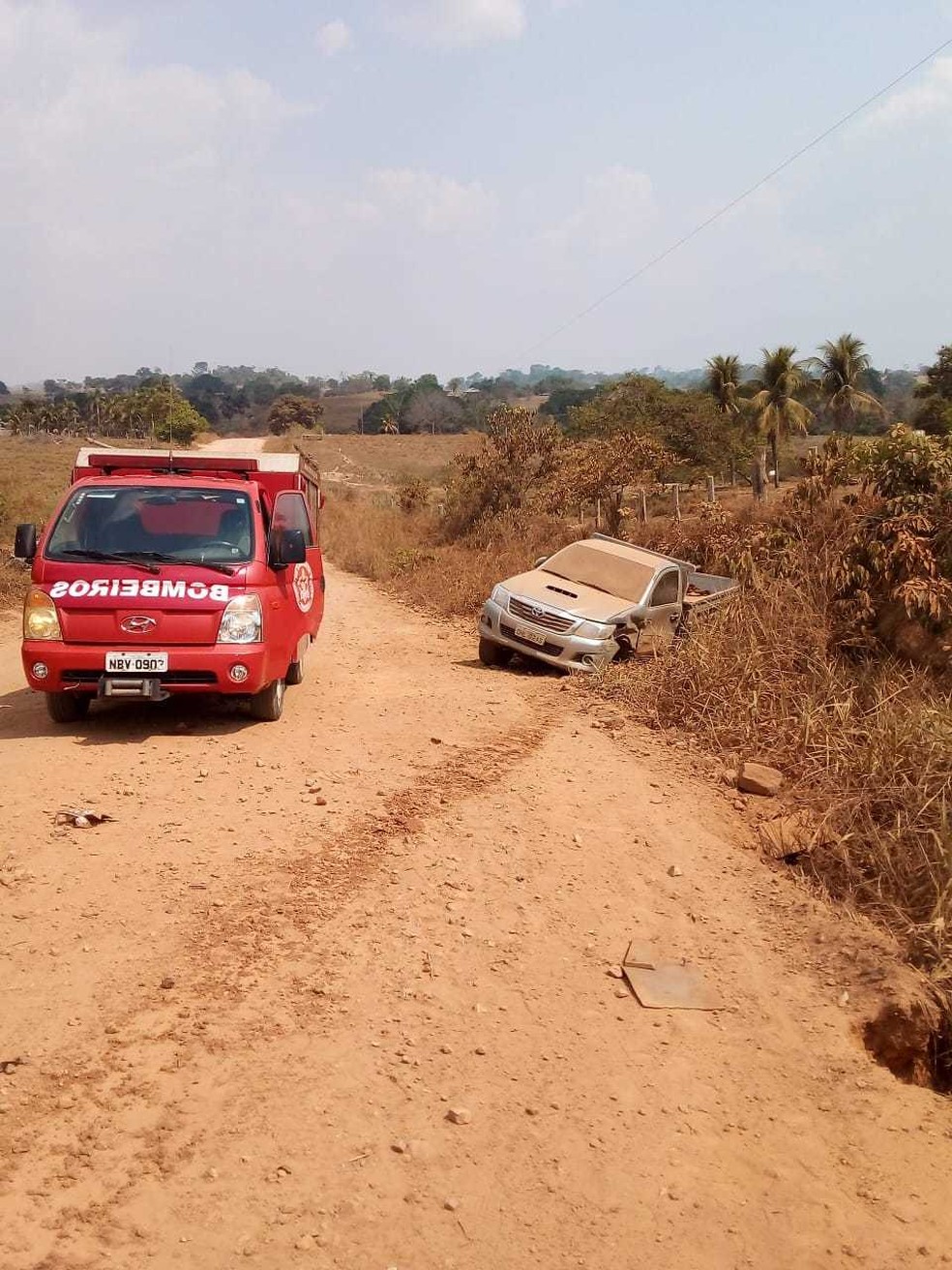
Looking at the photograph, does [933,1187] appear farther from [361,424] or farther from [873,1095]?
[361,424]

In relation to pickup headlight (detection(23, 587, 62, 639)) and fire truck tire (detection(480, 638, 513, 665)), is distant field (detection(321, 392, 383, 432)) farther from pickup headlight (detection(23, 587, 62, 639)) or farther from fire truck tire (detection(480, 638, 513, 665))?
pickup headlight (detection(23, 587, 62, 639))

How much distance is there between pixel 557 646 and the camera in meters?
10.7

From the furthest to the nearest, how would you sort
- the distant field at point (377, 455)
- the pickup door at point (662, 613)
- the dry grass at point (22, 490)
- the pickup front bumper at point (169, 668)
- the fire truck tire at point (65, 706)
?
the distant field at point (377, 455), the dry grass at point (22, 490), the pickup door at point (662, 613), the fire truck tire at point (65, 706), the pickup front bumper at point (169, 668)

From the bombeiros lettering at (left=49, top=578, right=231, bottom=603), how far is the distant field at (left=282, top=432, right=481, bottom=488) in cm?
4301

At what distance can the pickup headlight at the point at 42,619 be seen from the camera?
717 cm

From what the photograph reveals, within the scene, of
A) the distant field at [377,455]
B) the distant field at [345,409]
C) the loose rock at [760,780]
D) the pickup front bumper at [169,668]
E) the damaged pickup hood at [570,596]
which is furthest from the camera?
the distant field at [345,409]

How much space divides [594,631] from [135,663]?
4.97 metres

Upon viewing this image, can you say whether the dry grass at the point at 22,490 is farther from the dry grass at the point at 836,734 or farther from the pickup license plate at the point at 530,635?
the dry grass at the point at 836,734

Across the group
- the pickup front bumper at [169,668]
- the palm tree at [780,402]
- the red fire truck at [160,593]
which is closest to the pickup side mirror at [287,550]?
the red fire truck at [160,593]

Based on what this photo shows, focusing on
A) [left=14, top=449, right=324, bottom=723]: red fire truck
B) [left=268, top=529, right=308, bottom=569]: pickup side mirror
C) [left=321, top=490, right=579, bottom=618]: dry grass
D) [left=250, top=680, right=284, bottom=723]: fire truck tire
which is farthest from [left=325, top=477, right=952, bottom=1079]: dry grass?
[left=321, top=490, right=579, bottom=618]: dry grass

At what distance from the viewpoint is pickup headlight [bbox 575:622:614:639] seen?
35.0 ft

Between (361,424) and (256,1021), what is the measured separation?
103518mm

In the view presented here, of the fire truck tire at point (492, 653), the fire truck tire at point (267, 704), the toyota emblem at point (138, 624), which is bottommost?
the fire truck tire at point (492, 653)

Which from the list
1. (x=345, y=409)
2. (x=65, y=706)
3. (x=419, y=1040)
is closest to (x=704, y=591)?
(x=65, y=706)
